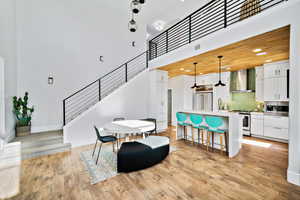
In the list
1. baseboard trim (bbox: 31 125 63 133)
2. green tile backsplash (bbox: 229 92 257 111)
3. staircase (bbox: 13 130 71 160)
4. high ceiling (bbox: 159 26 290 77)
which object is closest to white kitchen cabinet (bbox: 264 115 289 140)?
green tile backsplash (bbox: 229 92 257 111)

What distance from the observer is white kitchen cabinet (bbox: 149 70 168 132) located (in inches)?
224

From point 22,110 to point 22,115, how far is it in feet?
0.67

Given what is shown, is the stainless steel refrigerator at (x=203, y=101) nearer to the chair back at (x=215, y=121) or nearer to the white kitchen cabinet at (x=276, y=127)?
the white kitchen cabinet at (x=276, y=127)

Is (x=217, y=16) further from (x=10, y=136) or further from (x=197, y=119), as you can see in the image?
(x=10, y=136)

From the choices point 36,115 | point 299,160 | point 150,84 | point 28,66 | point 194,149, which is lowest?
point 194,149

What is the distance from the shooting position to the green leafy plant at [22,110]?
392 centimetres

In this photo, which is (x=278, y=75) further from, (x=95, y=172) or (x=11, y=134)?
(x=11, y=134)

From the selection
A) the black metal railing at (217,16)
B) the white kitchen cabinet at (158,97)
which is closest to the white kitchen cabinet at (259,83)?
the black metal railing at (217,16)

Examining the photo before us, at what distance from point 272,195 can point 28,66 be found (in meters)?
7.01

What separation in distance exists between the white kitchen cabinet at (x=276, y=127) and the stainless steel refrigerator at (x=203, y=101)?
84.7 inches

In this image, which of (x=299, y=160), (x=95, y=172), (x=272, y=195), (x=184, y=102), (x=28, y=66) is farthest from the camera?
(x=184, y=102)

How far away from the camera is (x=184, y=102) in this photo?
680cm

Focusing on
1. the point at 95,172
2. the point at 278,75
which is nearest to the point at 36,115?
the point at 95,172

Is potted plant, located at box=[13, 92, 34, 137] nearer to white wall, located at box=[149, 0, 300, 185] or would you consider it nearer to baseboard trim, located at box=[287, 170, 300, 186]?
white wall, located at box=[149, 0, 300, 185]
